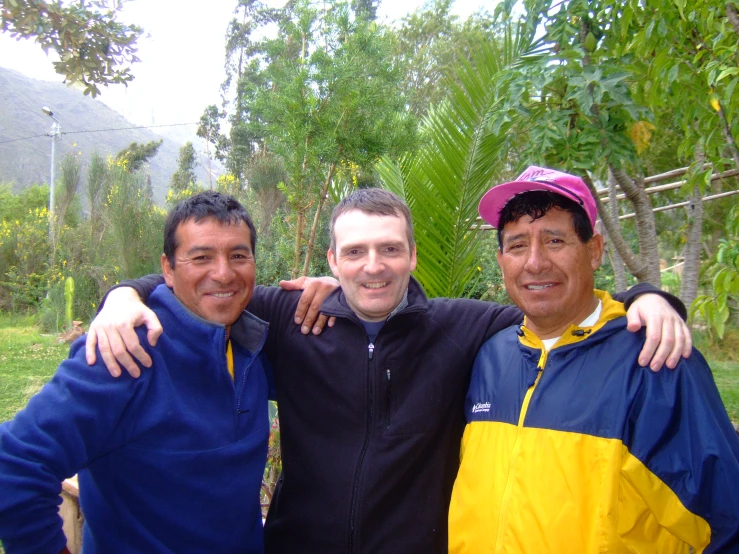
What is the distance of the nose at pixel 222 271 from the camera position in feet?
6.23

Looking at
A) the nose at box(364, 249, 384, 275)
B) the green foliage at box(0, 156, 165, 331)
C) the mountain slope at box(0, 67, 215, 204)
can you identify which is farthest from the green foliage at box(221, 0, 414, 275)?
the mountain slope at box(0, 67, 215, 204)

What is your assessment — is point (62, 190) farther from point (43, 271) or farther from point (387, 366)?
point (387, 366)

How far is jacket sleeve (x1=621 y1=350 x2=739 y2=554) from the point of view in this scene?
1.36 m

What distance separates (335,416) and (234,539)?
512 millimetres

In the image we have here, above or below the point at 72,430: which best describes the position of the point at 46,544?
below

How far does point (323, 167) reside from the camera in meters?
3.85

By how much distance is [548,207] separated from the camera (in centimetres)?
183

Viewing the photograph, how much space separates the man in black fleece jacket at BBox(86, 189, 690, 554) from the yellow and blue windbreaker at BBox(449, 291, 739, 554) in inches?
7.3

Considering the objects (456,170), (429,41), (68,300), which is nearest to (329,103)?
(456,170)

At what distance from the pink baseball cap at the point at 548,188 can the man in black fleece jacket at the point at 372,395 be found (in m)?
0.34

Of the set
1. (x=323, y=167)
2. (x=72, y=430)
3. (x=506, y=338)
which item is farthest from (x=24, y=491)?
(x=323, y=167)

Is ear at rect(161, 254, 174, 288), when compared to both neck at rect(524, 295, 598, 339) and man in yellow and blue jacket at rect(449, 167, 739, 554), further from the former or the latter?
neck at rect(524, 295, 598, 339)

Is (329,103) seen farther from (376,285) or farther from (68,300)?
(68,300)

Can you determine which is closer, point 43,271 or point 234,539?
point 234,539
